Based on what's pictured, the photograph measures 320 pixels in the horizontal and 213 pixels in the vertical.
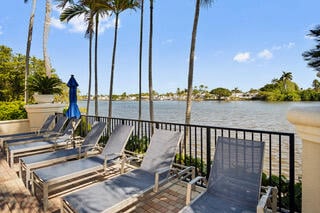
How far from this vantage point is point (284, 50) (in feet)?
116

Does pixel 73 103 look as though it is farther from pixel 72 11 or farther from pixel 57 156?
pixel 72 11

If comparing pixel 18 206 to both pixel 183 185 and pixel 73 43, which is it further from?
pixel 73 43

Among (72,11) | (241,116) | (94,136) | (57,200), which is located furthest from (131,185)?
(241,116)

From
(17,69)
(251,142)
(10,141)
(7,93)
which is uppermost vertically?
(17,69)

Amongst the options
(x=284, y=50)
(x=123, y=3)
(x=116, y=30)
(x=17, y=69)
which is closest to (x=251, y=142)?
(x=123, y=3)

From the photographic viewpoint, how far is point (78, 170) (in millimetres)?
3383

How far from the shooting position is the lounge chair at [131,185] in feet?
7.68

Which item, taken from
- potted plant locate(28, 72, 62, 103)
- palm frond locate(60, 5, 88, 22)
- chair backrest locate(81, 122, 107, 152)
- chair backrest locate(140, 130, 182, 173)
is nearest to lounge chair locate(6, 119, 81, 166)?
chair backrest locate(81, 122, 107, 152)

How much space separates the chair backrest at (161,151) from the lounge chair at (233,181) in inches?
→ 31.4

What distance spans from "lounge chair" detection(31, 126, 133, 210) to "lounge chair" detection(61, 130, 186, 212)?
0.61 m

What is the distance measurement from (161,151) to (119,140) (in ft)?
3.83

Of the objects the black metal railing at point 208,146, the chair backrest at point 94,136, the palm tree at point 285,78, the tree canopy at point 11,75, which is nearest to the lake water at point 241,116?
the black metal railing at point 208,146

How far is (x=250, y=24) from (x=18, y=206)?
25.7m

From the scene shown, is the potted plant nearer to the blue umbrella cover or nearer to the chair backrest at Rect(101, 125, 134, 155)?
the blue umbrella cover
